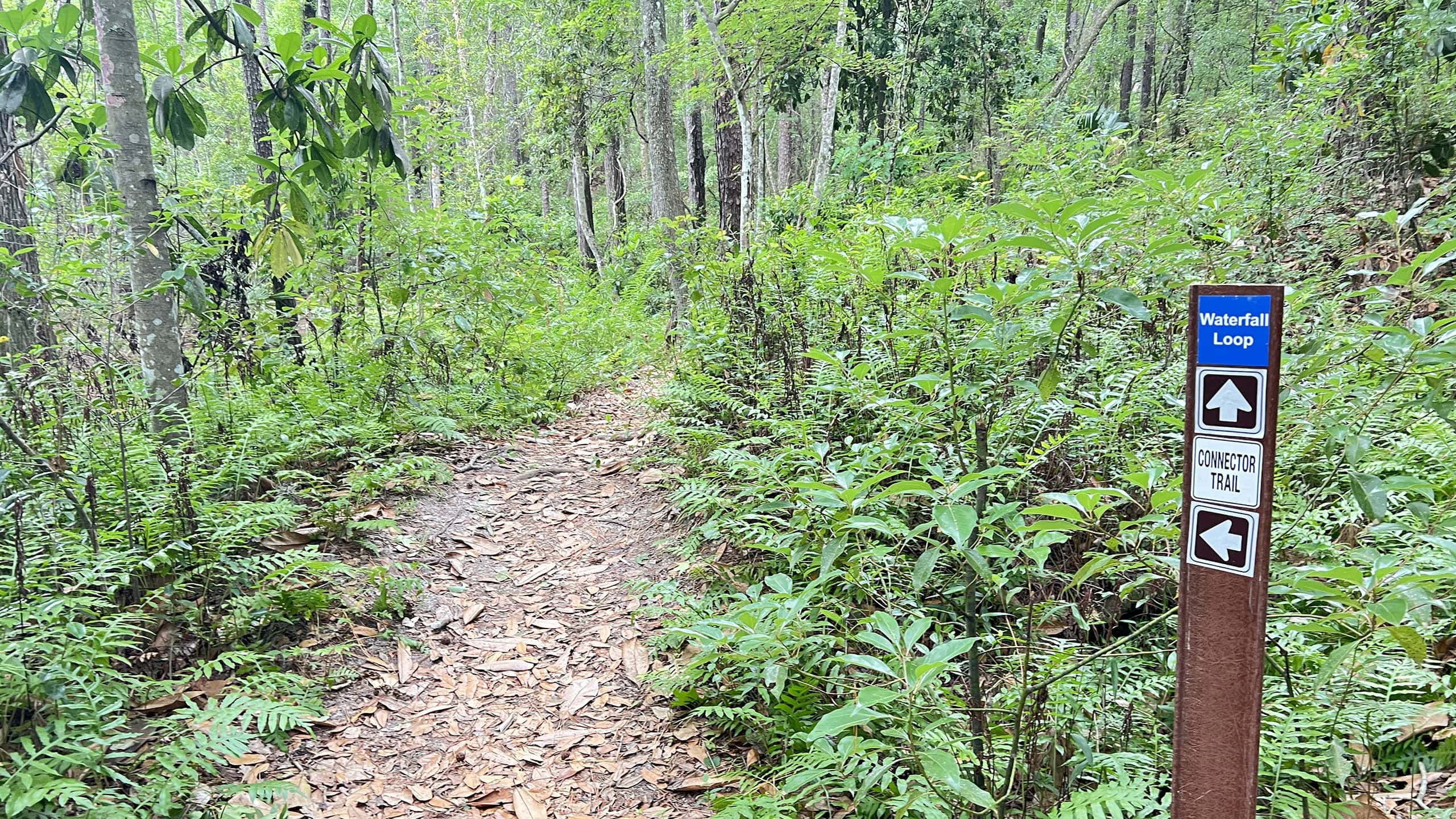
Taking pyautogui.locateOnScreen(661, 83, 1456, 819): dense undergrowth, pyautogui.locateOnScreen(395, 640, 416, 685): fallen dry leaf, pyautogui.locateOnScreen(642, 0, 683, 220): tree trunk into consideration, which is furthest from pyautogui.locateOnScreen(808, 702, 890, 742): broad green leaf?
pyautogui.locateOnScreen(642, 0, 683, 220): tree trunk

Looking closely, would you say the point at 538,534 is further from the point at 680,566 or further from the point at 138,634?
the point at 138,634

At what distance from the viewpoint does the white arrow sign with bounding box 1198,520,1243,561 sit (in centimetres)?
141

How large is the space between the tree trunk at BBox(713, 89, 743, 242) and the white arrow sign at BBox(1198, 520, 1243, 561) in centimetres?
989

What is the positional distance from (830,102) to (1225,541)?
37.3 ft

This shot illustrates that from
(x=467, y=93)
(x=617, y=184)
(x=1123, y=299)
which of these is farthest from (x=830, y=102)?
(x=467, y=93)

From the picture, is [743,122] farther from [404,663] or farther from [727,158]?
[404,663]

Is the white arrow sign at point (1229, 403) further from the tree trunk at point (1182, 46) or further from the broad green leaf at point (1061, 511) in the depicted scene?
the tree trunk at point (1182, 46)

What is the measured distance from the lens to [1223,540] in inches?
56.1

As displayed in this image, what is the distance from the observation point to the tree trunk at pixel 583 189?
640 inches

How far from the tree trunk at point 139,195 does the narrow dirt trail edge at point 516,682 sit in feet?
5.72

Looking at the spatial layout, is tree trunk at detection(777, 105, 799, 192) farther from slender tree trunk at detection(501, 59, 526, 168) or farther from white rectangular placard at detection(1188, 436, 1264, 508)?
white rectangular placard at detection(1188, 436, 1264, 508)

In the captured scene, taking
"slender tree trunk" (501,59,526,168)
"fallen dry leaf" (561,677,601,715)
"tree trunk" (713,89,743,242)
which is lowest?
"fallen dry leaf" (561,677,601,715)

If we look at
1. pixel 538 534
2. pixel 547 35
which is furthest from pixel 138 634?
pixel 547 35

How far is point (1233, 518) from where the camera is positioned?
4.62ft
